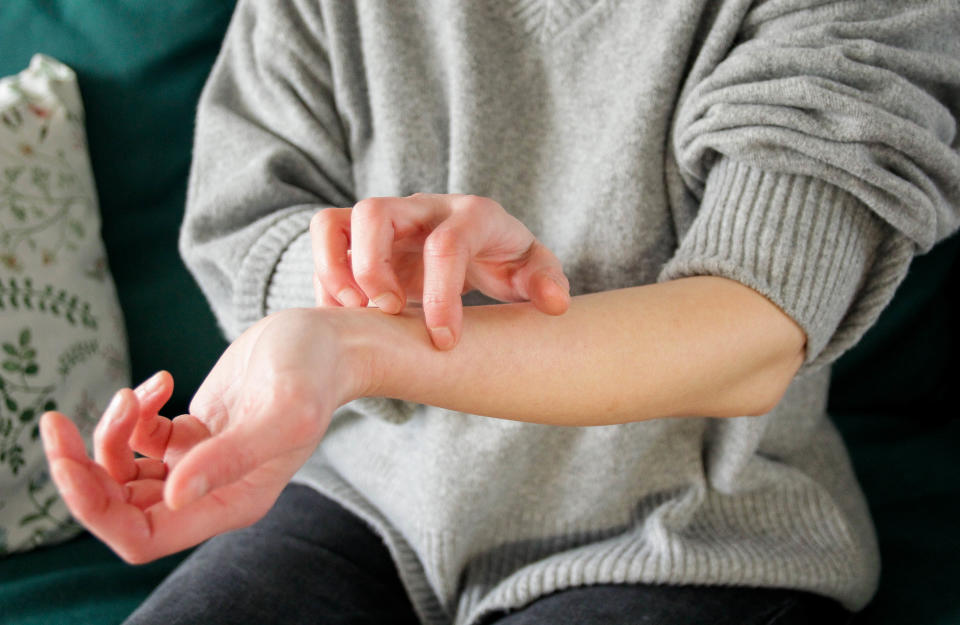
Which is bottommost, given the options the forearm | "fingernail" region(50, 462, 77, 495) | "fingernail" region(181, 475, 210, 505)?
the forearm

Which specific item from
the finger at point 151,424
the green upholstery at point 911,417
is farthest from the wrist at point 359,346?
the green upholstery at point 911,417

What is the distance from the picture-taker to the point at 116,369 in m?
0.90

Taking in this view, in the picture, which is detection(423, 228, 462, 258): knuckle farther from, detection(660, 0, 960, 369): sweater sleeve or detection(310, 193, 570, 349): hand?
detection(660, 0, 960, 369): sweater sleeve

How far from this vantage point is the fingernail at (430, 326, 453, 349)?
48 centimetres

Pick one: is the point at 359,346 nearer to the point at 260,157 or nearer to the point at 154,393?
the point at 154,393

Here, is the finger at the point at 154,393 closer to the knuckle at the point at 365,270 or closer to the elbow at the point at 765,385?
the knuckle at the point at 365,270

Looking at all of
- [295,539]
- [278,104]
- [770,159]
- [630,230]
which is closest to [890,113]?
[770,159]

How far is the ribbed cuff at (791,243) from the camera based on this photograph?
568 mm

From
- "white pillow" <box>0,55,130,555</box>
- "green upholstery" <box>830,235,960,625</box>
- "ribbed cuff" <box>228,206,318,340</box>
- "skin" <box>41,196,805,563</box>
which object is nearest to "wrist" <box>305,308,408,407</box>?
"skin" <box>41,196,805,563</box>

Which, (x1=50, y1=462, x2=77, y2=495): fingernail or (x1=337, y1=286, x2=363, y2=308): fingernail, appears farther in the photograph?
(x1=337, y1=286, x2=363, y2=308): fingernail

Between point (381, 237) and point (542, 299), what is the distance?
0.13 meters

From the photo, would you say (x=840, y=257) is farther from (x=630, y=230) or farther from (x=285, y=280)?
(x=285, y=280)

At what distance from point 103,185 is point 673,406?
79 cm

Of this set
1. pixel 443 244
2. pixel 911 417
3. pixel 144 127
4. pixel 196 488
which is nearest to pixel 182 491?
pixel 196 488
